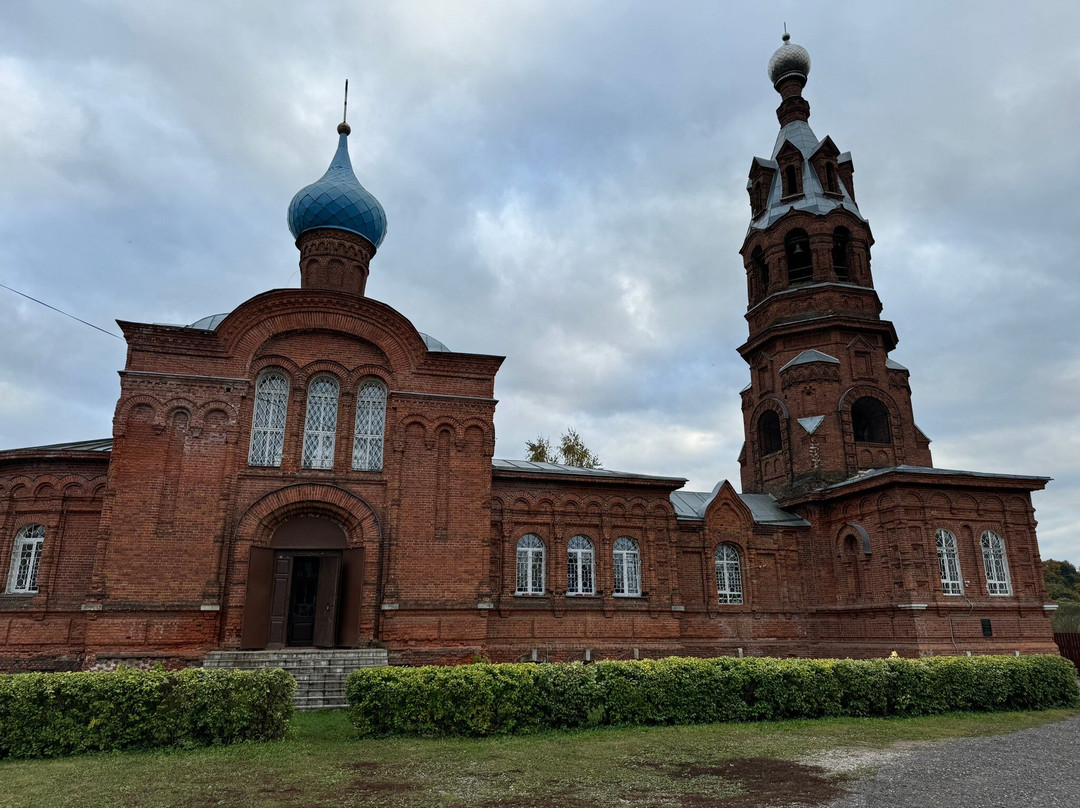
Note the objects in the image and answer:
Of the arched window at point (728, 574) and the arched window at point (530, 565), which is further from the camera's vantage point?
the arched window at point (728, 574)

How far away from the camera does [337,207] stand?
61.5ft

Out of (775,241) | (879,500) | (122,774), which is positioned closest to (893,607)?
(879,500)

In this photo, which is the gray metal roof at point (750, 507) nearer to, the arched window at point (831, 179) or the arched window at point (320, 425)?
the arched window at point (320, 425)

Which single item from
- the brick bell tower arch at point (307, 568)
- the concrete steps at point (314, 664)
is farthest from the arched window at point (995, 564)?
the brick bell tower arch at point (307, 568)

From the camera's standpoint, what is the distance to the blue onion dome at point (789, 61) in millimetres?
26844

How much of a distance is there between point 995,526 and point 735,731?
39.4 ft

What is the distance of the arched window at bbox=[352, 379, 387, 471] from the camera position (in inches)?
623

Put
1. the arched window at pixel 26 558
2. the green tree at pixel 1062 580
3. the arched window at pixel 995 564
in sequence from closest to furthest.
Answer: the arched window at pixel 26 558, the arched window at pixel 995 564, the green tree at pixel 1062 580

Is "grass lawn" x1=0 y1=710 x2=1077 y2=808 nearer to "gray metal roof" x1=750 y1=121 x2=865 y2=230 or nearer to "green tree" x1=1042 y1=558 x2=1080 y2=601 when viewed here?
"gray metal roof" x1=750 y1=121 x2=865 y2=230

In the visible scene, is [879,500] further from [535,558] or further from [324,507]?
[324,507]

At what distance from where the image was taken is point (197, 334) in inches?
604

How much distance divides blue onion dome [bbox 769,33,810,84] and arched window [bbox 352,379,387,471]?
2041 centimetres

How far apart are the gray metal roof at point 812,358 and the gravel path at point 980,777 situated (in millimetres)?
13756

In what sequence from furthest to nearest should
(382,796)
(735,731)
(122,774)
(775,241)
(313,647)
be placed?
1. (775,241)
2. (313,647)
3. (735,731)
4. (122,774)
5. (382,796)
